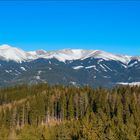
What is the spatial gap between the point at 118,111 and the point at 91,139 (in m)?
65.6

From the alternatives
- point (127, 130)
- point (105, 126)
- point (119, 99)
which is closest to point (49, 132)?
point (105, 126)

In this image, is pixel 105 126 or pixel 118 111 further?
pixel 118 111

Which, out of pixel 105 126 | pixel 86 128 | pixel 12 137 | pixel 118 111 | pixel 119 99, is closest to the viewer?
pixel 12 137

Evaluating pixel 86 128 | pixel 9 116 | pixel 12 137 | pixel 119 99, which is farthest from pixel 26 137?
pixel 119 99

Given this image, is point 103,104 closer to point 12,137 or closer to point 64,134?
point 64,134

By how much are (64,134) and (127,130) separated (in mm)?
18737

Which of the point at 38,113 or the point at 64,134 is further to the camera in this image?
the point at 38,113

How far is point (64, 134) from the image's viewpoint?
128 m

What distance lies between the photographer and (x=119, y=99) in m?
195

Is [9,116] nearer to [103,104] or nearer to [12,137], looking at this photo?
[103,104]

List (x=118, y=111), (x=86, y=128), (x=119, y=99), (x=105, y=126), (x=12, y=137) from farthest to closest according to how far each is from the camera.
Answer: (x=119, y=99) → (x=118, y=111) → (x=105, y=126) → (x=86, y=128) → (x=12, y=137)

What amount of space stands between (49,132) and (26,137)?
Result: 42.0ft

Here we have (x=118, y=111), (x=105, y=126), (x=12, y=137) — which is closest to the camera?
(x=12, y=137)

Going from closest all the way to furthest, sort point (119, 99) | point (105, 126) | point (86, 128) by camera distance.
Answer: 1. point (86, 128)
2. point (105, 126)
3. point (119, 99)
